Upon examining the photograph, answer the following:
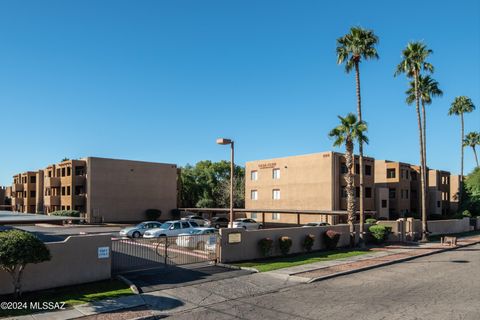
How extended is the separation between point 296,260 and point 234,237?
3793 millimetres

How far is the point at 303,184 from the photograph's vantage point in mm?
50500

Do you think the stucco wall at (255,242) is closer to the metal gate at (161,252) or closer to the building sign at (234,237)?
the building sign at (234,237)

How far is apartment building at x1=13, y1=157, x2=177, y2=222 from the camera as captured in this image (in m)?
54.2

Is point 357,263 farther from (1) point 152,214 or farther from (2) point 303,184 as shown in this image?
(1) point 152,214

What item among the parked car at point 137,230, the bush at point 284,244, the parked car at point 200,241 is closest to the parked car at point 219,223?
the parked car at point 137,230

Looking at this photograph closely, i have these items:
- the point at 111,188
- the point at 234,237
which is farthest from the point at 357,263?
the point at 111,188

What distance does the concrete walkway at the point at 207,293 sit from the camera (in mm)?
12492

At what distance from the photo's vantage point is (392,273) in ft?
64.4

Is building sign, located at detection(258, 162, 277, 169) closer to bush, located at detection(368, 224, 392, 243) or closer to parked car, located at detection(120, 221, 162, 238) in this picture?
parked car, located at detection(120, 221, 162, 238)

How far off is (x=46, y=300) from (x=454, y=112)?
6868 centimetres

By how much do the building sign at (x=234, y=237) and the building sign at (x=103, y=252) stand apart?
662cm

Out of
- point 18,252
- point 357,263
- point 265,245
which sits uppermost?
point 18,252

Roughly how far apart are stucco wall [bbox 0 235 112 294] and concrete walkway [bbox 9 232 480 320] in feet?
8.44

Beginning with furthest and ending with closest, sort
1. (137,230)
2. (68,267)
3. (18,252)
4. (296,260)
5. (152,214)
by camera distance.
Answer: (152,214), (137,230), (296,260), (68,267), (18,252)
